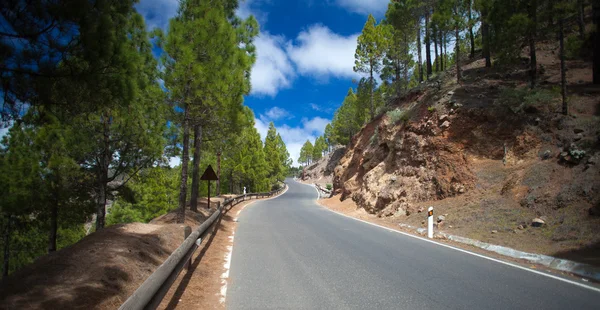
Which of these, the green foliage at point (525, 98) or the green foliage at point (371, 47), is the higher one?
the green foliage at point (371, 47)

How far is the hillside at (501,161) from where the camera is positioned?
8383 mm

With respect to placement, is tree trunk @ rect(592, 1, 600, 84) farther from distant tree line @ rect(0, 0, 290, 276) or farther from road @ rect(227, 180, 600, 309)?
distant tree line @ rect(0, 0, 290, 276)

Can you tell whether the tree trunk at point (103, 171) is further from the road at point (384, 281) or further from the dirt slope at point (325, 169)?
the dirt slope at point (325, 169)

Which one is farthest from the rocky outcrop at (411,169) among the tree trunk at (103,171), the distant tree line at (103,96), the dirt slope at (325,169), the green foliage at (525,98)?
the dirt slope at (325,169)

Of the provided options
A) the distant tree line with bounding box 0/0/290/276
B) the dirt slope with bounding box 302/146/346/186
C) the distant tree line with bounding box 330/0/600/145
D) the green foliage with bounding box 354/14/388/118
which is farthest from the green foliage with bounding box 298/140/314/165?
the distant tree line with bounding box 0/0/290/276

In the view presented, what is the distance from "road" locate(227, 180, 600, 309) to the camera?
4.32m

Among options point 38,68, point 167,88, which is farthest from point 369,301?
point 167,88

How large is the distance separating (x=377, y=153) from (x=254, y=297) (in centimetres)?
1905

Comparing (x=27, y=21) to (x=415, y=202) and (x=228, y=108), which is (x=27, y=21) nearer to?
(x=228, y=108)

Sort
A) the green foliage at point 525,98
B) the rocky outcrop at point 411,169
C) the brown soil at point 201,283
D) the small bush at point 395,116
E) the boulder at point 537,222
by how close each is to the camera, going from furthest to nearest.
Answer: the small bush at point 395,116 < the rocky outcrop at point 411,169 < the green foliage at point 525,98 < the boulder at point 537,222 < the brown soil at point 201,283

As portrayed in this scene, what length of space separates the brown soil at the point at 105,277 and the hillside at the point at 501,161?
7.44 m

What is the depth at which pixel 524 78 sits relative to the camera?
18328mm

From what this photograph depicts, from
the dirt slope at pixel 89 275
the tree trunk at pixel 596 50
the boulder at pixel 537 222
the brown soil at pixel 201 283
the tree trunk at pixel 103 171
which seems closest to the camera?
the dirt slope at pixel 89 275

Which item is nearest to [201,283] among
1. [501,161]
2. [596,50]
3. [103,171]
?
[103,171]
